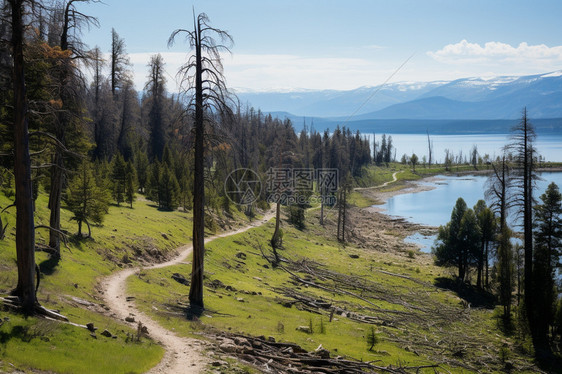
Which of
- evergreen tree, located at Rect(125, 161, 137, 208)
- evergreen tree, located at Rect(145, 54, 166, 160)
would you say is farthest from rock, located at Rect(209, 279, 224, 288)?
evergreen tree, located at Rect(145, 54, 166, 160)

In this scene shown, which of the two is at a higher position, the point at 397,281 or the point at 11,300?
the point at 11,300

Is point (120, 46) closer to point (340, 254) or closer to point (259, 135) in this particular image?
point (340, 254)

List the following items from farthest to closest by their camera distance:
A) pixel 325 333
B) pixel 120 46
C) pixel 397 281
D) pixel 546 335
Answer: pixel 120 46
pixel 397 281
pixel 546 335
pixel 325 333

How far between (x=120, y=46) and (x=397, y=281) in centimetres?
5379

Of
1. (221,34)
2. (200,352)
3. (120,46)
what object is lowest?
(200,352)

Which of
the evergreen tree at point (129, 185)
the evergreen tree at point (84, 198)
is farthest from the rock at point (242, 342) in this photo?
the evergreen tree at point (129, 185)

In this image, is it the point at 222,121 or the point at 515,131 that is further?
the point at 515,131

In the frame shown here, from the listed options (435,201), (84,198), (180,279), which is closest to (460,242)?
(180,279)

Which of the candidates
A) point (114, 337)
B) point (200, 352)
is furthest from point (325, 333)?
point (114, 337)

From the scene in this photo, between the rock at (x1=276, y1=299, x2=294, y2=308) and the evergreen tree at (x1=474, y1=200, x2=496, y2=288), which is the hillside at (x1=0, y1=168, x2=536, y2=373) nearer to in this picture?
the rock at (x1=276, y1=299, x2=294, y2=308)

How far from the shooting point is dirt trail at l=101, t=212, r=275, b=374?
44.9 feet

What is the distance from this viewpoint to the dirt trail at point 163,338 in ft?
44.9

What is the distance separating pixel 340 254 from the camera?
56500mm

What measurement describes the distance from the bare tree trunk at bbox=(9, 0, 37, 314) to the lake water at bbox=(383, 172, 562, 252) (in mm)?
66143
